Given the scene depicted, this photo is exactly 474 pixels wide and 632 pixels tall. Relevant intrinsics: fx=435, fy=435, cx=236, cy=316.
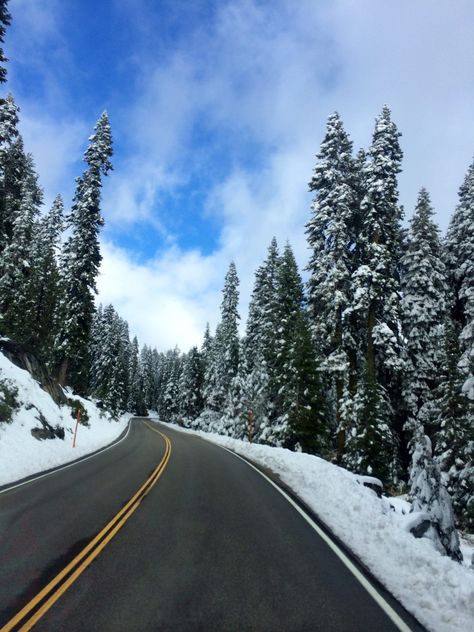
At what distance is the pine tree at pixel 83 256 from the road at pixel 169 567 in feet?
83.9

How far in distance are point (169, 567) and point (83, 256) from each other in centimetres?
3330

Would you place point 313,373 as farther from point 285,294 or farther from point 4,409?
point 4,409

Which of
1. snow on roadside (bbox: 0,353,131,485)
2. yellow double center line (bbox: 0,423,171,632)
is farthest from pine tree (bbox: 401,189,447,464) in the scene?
yellow double center line (bbox: 0,423,171,632)

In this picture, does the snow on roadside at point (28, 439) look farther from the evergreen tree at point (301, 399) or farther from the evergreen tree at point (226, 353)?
the evergreen tree at point (226, 353)

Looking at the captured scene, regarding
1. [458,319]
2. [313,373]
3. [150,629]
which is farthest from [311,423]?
[150,629]

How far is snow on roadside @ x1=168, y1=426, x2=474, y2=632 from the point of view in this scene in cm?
549

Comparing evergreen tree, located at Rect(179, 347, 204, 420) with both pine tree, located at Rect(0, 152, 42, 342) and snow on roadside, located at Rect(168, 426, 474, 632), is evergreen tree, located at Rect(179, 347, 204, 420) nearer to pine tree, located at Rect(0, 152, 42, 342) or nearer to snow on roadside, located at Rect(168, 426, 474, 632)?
pine tree, located at Rect(0, 152, 42, 342)

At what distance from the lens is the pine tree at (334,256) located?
24953 millimetres

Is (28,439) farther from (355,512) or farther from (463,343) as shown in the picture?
(463,343)

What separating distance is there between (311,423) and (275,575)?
68.3 feet

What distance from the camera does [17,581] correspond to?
5.63m

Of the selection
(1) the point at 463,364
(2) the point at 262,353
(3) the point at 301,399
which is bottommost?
(3) the point at 301,399

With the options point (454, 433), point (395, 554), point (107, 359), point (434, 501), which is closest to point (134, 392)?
point (107, 359)

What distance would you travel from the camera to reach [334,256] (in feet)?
85.3
